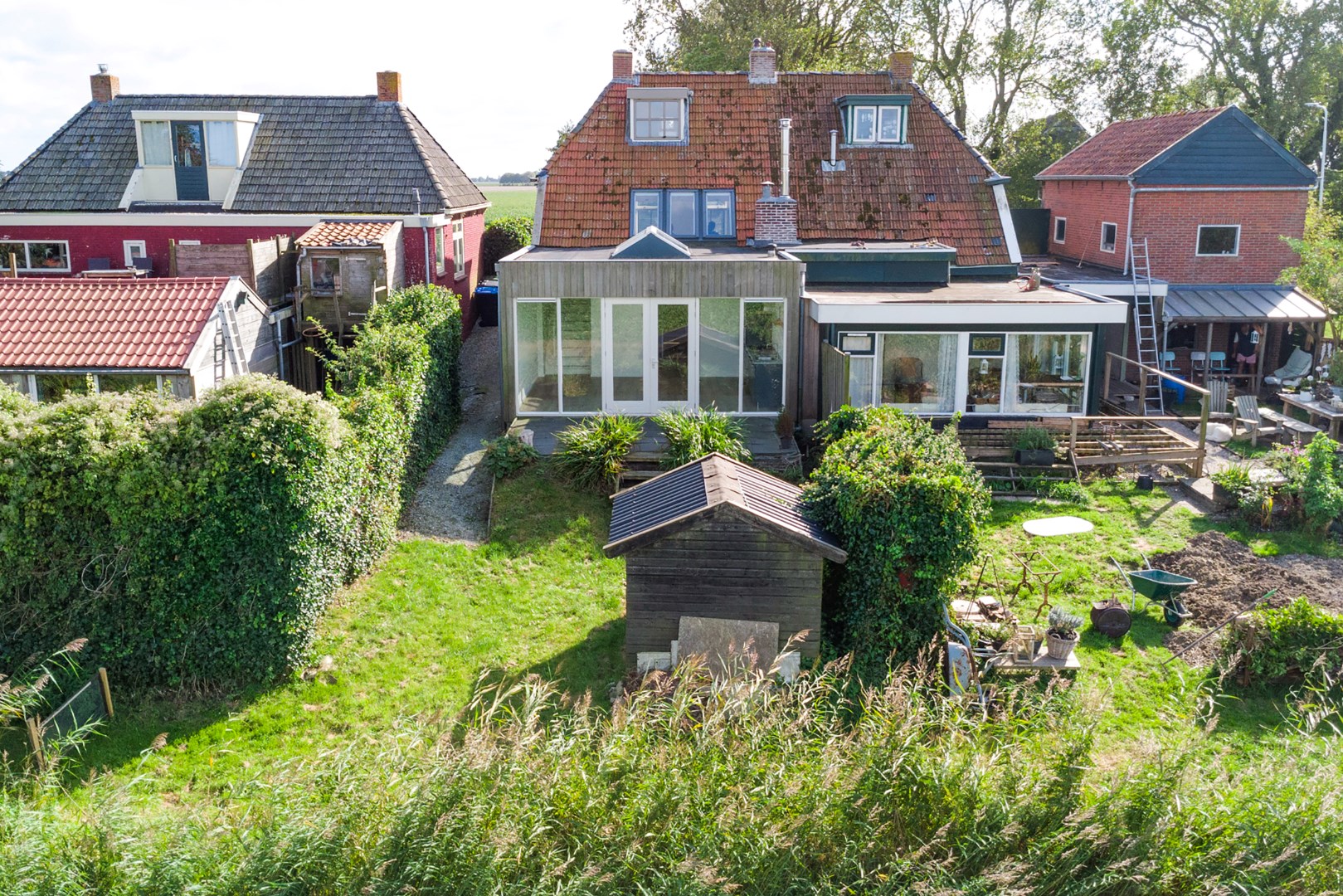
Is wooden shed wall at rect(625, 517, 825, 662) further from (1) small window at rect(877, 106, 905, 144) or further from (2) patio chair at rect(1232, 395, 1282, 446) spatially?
(1) small window at rect(877, 106, 905, 144)

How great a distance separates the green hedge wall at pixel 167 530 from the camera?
34.0ft

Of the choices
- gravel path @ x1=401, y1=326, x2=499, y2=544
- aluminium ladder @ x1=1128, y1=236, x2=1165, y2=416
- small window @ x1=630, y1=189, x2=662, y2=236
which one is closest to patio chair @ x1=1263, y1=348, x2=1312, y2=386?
aluminium ladder @ x1=1128, y1=236, x2=1165, y2=416

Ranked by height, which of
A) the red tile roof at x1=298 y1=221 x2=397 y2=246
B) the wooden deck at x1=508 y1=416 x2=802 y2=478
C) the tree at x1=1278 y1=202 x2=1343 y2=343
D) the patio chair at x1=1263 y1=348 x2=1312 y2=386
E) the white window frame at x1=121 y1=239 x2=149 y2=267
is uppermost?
the red tile roof at x1=298 y1=221 x2=397 y2=246

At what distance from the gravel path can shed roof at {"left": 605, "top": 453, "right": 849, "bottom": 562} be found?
11.6 ft

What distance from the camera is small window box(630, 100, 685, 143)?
984 inches

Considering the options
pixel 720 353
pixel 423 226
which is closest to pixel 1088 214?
pixel 720 353

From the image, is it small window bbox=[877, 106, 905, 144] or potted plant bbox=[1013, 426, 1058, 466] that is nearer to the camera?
potted plant bbox=[1013, 426, 1058, 466]

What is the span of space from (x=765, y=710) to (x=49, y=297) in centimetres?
1428

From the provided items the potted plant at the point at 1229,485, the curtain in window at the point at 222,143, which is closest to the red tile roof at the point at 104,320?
the curtain in window at the point at 222,143

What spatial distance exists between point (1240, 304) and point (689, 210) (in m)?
12.9

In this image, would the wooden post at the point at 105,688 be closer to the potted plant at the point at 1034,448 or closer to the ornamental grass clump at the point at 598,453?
the ornamental grass clump at the point at 598,453

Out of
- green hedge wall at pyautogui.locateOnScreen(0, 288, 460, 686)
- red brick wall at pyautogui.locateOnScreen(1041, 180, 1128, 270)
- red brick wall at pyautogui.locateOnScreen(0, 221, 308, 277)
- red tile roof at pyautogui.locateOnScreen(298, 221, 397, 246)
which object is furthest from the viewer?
red brick wall at pyautogui.locateOnScreen(1041, 180, 1128, 270)

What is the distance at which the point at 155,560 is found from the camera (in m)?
10.6

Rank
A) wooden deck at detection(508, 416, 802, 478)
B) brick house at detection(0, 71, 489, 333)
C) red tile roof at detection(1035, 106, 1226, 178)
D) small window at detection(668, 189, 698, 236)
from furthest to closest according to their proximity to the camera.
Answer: red tile roof at detection(1035, 106, 1226, 178), brick house at detection(0, 71, 489, 333), small window at detection(668, 189, 698, 236), wooden deck at detection(508, 416, 802, 478)
